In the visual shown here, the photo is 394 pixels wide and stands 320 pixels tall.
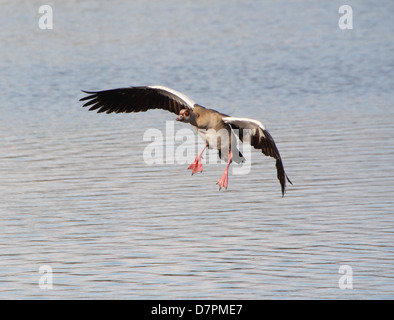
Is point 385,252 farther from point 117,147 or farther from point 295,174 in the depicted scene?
point 117,147

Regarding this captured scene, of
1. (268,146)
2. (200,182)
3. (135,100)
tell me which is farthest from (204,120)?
(200,182)

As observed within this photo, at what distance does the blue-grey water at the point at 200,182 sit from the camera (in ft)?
35.8

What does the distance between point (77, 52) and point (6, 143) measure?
1349 cm

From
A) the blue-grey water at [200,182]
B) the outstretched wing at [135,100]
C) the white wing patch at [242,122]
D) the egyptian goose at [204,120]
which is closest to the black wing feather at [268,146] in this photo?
the egyptian goose at [204,120]

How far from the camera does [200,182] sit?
50.9ft

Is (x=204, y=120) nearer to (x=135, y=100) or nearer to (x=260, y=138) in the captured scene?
(x=260, y=138)

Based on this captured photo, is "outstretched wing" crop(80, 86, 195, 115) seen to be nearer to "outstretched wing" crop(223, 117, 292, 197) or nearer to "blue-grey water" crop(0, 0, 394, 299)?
"outstretched wing" crop(223, 117, 292, 197)

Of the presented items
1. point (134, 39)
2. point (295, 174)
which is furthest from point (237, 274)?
point (134, 39)

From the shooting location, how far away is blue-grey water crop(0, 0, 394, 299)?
10914mm

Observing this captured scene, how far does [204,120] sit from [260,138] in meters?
0.96

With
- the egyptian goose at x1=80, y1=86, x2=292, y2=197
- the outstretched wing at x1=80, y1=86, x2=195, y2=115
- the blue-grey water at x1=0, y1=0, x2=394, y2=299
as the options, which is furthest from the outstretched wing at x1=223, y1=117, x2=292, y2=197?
the outstretched wing at x1=80, y1=86, x2=195, y2=115

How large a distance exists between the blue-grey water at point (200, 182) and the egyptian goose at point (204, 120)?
83 centimetres

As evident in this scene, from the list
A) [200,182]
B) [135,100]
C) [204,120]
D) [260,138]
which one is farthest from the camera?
[200,182]

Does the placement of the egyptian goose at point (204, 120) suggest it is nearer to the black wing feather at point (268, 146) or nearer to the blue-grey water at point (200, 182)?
the black wing feather at point (268, 146)
